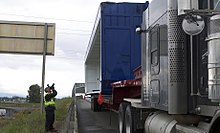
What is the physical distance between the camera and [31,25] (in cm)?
1781

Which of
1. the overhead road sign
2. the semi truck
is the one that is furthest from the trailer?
the overhead road sign

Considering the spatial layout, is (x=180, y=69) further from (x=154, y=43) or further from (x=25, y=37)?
→ (x=25, y=37)

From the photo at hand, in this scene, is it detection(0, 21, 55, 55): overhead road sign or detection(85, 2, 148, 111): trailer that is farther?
detection(0, 21, 55, 55): overhead road sign

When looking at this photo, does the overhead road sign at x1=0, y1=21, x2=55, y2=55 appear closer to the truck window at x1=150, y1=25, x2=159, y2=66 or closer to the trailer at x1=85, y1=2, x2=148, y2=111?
the trailer at x1=85, y1=2, x2=148, y2=111

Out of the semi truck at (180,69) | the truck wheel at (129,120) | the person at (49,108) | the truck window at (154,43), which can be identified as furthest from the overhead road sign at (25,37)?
the truck window at (154,43)

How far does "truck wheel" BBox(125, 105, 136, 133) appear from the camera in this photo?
29.7 ft

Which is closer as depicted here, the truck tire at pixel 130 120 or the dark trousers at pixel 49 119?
the truck tire at pixel 130 120

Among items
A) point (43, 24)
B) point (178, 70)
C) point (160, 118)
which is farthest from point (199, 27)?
point (43, 24)

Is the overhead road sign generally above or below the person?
above

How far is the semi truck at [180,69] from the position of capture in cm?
422

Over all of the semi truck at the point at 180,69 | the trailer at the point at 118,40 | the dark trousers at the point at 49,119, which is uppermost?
the trailer at the point at 118,40

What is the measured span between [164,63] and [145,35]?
2267 millimetres

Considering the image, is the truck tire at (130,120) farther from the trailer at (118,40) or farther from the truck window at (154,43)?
the trailer at (118,40)

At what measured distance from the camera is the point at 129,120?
9.26 metres
